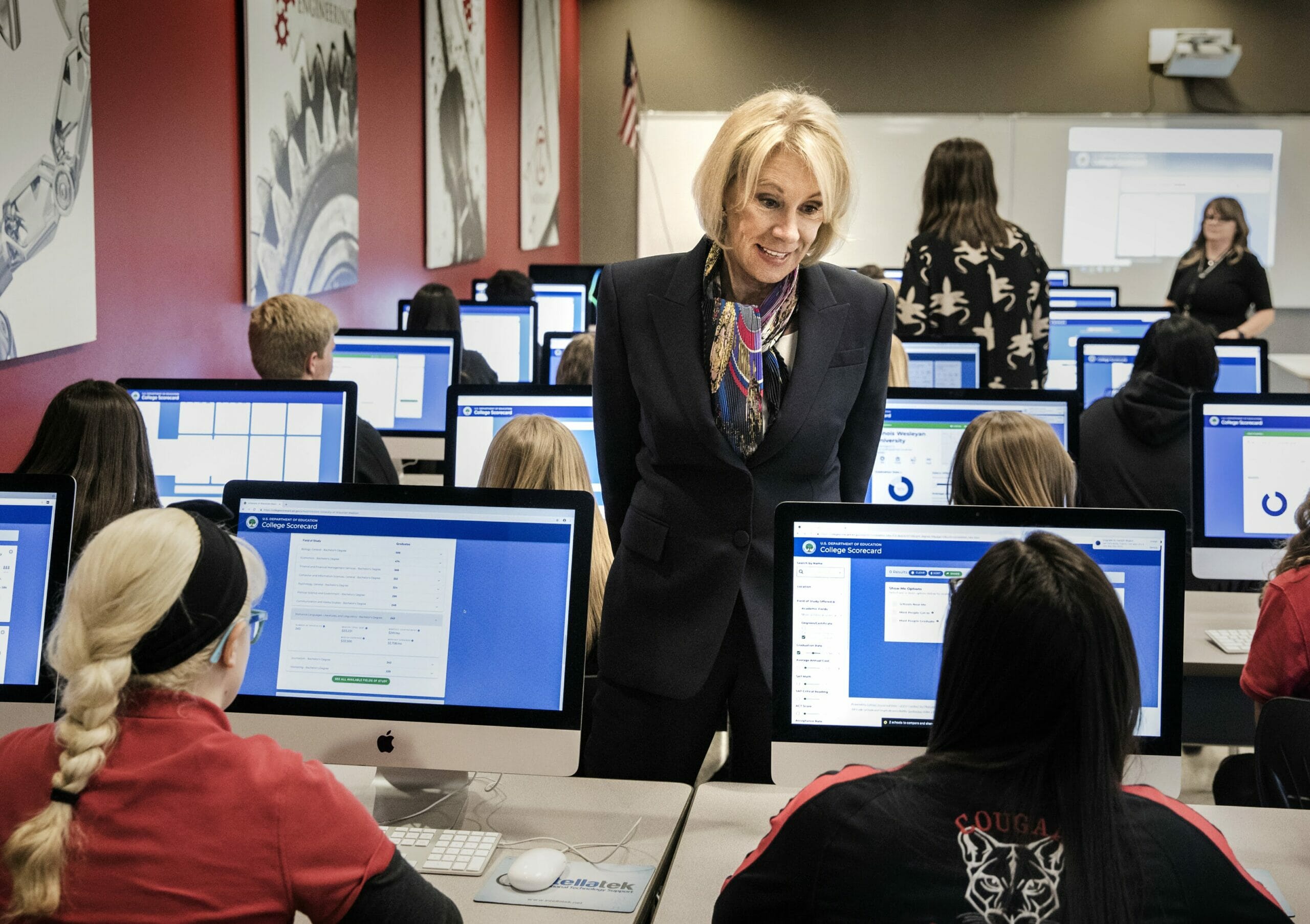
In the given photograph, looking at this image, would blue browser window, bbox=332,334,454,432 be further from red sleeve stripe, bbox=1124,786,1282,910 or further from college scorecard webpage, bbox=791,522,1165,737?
red sleeve stripe, bbox=1124,786,1282,910

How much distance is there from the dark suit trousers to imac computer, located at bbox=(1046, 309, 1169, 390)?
13.5 ft

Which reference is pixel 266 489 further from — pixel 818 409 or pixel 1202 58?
pixel 1202 58

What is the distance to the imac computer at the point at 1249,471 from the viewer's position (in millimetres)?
2887

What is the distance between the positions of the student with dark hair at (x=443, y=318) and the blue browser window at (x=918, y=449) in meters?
2.26

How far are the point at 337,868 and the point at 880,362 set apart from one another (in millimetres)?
1151

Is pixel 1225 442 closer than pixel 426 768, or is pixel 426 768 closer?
pixel 426 768

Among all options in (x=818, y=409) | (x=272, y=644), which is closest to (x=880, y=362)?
(x=818, y=409)

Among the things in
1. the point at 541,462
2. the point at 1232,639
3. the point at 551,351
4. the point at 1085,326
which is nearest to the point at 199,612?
the point at 541,462

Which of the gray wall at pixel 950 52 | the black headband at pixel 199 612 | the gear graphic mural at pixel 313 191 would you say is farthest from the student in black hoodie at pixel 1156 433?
the gray wall at pixel 950 52

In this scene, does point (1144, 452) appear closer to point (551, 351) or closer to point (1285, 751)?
point (1285, 751)

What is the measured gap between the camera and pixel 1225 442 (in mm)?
2912

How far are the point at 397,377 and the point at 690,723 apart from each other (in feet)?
8.98

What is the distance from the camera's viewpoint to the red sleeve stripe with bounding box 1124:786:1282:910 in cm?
112

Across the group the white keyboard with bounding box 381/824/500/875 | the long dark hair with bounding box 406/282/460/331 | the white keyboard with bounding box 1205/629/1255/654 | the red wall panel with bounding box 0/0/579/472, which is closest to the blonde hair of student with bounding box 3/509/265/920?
the white keyboard with bounding box 381/824/500/875
